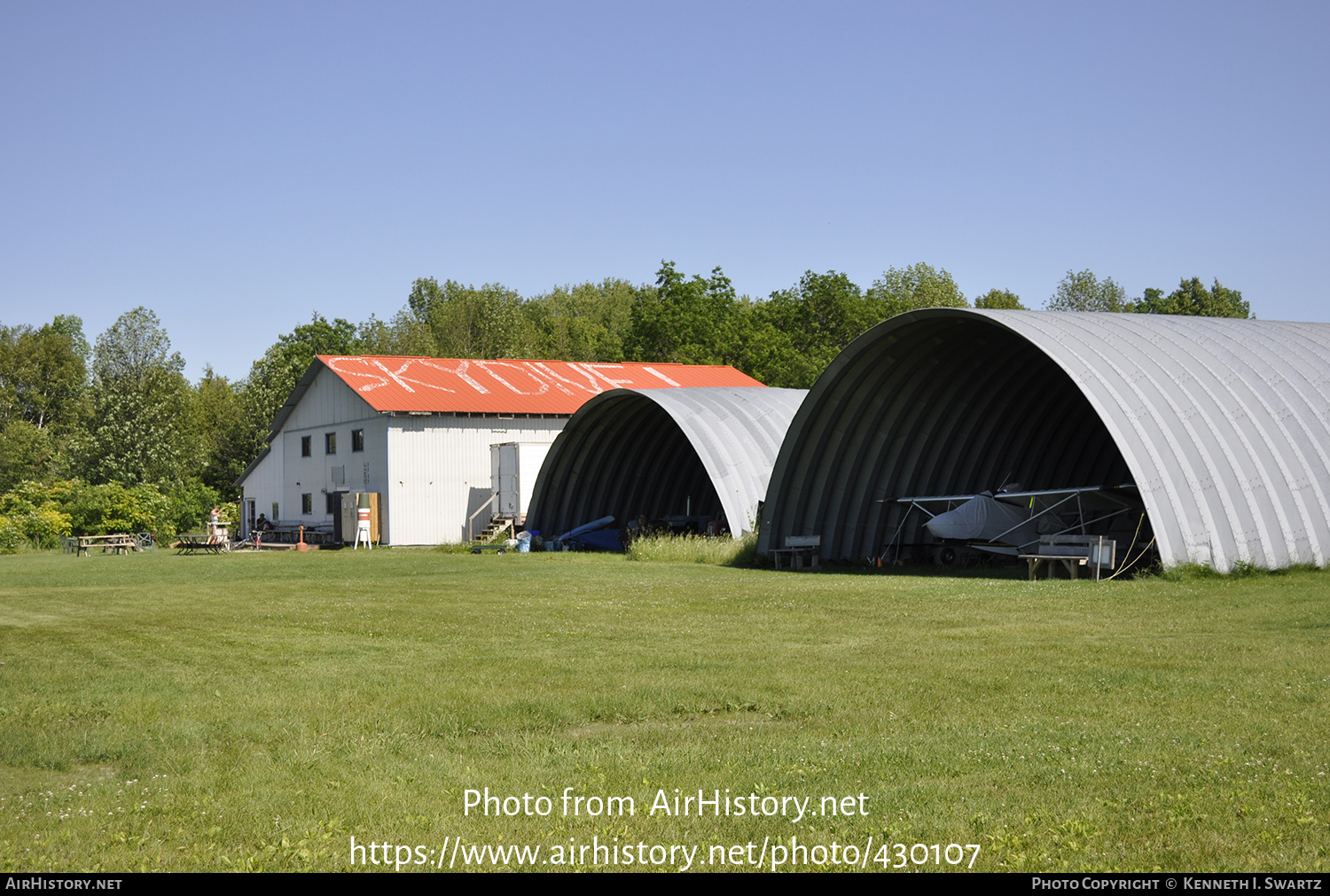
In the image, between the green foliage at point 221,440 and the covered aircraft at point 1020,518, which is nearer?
the covered aircraft at point 1020,518

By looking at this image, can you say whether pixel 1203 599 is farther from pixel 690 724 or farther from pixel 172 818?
pixel 172 818

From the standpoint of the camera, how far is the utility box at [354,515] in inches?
1716

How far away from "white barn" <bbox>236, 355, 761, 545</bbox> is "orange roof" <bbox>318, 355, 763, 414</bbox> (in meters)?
0.05

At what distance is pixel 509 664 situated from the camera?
489 inches

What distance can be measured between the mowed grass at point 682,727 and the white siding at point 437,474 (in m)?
25.4

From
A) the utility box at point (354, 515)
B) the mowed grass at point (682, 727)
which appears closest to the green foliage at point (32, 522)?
the utility box at point (354, 515)

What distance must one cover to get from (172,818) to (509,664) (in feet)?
18.5

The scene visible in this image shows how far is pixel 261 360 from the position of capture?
8681cm

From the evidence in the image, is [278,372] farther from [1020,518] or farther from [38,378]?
[1020,518]

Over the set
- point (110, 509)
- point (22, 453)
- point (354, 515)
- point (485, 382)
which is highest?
point (485, 382)

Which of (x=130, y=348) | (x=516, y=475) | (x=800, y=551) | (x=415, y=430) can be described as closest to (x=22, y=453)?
(x=130, y=348)

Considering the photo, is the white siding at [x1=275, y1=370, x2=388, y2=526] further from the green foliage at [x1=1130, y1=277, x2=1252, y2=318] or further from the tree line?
the green foliage at [x1=1130, y1=277, x2=1252, y2=318]

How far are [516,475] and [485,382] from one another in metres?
6.82

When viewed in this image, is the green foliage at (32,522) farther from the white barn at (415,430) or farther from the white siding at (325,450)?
the white barn at (415,430)
